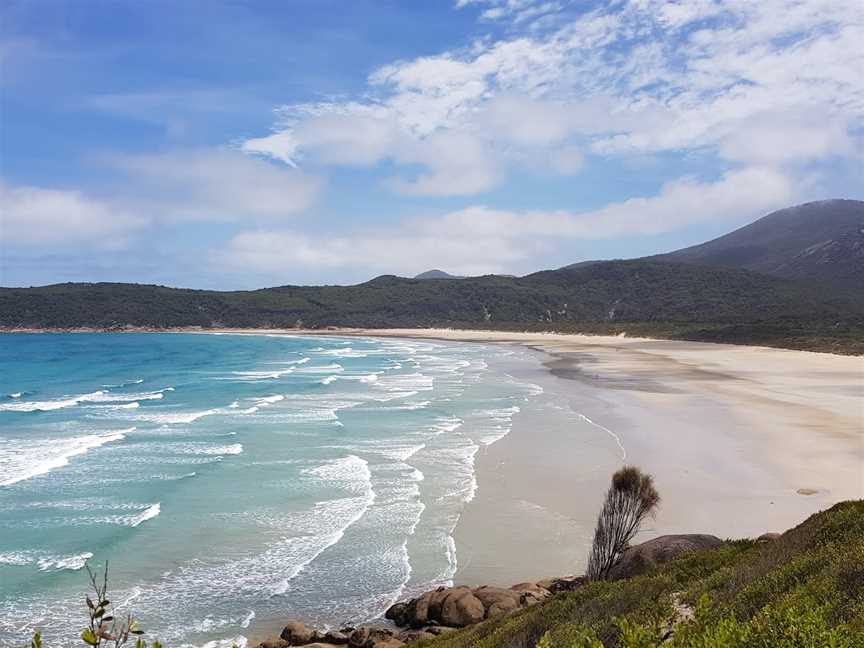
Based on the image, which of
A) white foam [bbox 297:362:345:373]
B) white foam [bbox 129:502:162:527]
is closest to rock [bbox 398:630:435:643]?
white foam [bbox 129:502:162:527]

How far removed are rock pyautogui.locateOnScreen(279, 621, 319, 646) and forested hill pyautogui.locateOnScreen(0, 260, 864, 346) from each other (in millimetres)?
109063

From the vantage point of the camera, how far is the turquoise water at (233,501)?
38.2ft

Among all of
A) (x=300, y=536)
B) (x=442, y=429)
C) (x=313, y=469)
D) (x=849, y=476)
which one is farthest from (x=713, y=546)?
(x=442, y=429)

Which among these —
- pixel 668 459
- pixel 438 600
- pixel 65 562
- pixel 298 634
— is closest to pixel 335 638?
pixel 298 634

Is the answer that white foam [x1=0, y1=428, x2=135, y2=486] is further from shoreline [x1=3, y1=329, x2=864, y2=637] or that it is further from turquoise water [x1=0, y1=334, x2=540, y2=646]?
shoreline [x1=3, y1=329, x2=864, y2=637]

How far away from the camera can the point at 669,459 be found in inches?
816

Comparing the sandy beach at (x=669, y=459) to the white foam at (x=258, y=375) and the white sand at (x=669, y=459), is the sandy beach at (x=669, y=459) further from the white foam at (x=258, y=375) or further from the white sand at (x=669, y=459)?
the white foam at (x=258, y=375)

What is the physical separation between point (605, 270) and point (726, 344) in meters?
102

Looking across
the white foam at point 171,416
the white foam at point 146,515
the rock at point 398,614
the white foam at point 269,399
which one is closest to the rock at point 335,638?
the rock at point 398,614

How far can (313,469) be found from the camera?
20344mm

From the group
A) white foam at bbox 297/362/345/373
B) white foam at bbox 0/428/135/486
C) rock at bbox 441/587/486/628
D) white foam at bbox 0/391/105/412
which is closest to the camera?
rock at bbox 441/587/486/628

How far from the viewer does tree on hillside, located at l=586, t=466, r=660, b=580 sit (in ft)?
36.2

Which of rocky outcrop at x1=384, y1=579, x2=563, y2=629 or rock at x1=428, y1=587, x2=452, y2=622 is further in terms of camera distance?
rock at x1=428, y1=587, x2=452, y2=622

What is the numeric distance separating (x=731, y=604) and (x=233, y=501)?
13.5m
